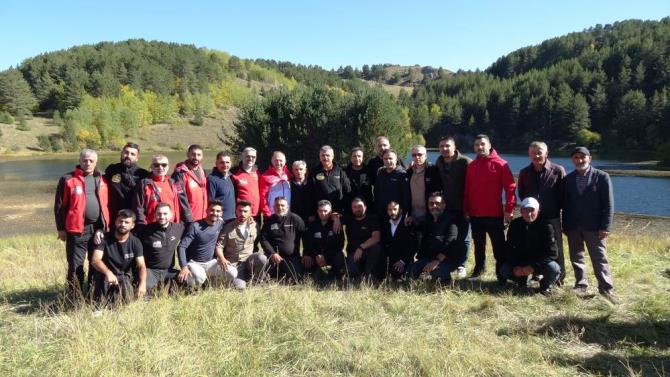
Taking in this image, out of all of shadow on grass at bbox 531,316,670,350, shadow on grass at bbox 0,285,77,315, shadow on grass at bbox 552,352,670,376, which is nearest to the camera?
shadow on grass at bbox 552,352,670,376

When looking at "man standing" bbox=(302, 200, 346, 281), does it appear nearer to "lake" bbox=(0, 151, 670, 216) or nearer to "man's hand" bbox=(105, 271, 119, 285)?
"man's hand" bbox=(105, 271, 119, 285)

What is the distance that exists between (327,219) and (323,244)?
1.25 ft

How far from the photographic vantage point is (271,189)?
7.06 metres

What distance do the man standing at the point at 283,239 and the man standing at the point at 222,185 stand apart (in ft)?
2.04

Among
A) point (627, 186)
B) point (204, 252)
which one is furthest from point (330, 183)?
point (627, 186)

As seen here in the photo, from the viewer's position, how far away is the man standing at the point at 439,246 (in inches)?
256

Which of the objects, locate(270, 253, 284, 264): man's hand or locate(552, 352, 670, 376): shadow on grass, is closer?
locate(552, 352, 670, 376): shadow on grass

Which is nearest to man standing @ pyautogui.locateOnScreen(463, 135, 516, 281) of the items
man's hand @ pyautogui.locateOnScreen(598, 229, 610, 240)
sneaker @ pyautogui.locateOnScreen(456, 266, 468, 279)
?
sneaker @ pyautogui.locateOnScreen(456, 266, 468, 279)

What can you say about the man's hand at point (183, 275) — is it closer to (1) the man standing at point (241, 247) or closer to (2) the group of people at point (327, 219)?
(2) the group of people at point (327, 219)

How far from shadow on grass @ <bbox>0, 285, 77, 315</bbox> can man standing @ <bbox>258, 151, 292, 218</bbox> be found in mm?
2859

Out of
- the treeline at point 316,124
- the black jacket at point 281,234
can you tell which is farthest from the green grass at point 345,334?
the treeline at point 316,124

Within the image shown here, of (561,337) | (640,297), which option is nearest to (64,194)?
(561,337)

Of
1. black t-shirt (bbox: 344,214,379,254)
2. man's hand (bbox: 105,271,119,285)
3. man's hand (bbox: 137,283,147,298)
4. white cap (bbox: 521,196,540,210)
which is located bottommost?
man's hand (bbox: 137,283,147,298)

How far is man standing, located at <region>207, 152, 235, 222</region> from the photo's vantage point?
670 cm
